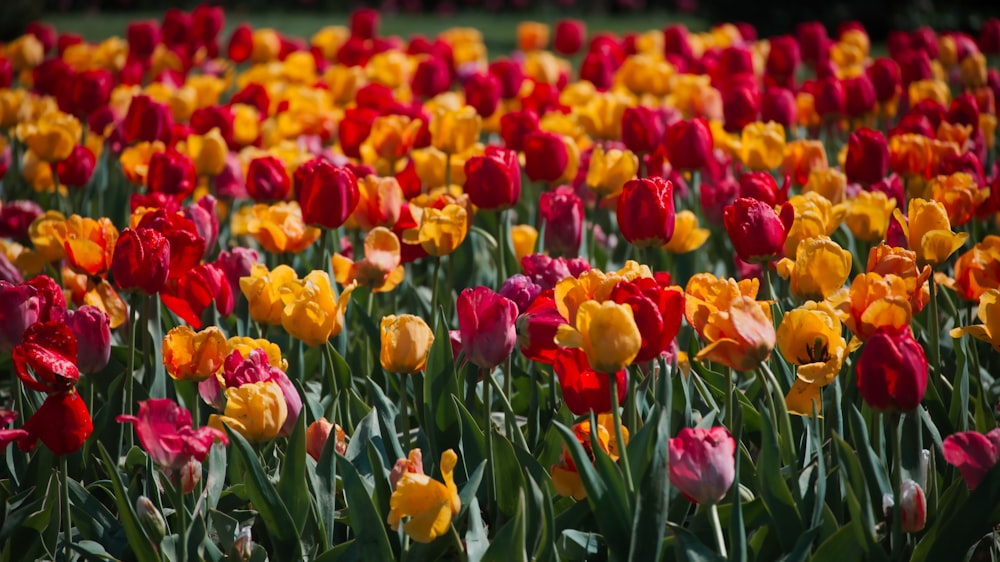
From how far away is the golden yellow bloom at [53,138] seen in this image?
3.69m

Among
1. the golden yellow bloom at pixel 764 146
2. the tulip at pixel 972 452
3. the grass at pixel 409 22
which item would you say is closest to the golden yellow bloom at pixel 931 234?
the tulip at pixel 972 452

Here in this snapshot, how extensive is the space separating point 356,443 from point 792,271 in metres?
0.95

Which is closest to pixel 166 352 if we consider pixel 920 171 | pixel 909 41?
pixel 920 171

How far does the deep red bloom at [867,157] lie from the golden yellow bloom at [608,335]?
5.68ft

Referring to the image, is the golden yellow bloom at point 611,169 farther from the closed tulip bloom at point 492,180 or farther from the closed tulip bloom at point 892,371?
the closed tulip bloom at point 892,371

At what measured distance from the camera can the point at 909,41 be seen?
18.8 ft

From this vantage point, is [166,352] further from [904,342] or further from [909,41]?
[909,41]

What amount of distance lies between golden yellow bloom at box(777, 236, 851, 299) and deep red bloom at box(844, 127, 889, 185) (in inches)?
43.7

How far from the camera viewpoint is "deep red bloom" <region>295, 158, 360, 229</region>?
2664mm

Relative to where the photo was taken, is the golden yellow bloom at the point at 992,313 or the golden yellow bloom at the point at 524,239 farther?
the golden yellow bloom at the point at 524,239

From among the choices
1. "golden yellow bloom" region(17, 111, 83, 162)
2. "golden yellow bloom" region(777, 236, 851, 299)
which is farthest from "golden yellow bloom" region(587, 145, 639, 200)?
"golden yellow bloom" region(17, 111, 83, 162)

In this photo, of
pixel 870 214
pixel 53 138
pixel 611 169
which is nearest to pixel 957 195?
pixel 870 214

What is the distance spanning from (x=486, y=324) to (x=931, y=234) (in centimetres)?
96

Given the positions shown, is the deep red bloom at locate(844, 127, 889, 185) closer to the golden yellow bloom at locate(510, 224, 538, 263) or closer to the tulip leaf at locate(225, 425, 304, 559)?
the golden yellow bloom at locate(510, 224, 538, 263)
